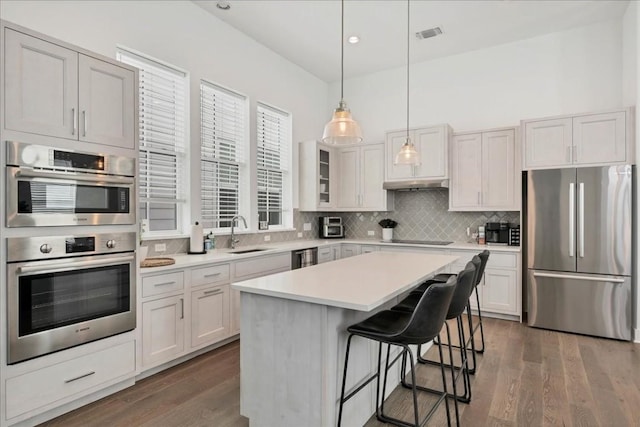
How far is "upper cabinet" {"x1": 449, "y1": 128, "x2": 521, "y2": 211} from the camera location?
4480mm

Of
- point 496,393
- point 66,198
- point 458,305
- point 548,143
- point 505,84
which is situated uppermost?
point 505,84

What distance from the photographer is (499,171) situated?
4.55m

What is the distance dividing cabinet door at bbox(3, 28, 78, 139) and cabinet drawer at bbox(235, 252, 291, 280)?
185cm

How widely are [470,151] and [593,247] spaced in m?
1.74

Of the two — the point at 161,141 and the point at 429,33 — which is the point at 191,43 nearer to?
the point at 161,141

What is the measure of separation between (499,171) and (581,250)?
127 cm

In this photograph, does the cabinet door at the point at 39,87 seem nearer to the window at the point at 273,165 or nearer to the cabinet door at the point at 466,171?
the window at the point at 273,165

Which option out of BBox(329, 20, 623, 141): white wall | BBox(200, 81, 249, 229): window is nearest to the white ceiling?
BBox(329, 20, 623, 141): white wall

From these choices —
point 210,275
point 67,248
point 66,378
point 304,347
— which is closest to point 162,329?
point 210,275

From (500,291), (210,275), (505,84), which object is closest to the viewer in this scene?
(210,275)

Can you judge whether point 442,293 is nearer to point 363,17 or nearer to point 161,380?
point 161,380

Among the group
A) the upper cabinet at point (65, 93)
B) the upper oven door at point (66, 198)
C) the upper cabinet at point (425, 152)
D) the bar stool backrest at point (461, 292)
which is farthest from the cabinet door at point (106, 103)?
the upper cabinet at point (425, 152)

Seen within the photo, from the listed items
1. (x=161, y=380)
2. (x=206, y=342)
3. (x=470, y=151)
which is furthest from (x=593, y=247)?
(x=161, y=380)

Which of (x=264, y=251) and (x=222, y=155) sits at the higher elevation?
(x=222, y=155)
